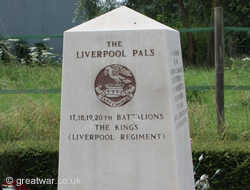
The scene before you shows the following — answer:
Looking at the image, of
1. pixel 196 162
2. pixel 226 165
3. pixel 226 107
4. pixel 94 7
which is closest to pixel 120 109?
pixel 196 162

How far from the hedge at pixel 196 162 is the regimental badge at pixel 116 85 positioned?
174cm

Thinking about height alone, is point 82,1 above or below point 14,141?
above

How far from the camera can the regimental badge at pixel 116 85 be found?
339 cm

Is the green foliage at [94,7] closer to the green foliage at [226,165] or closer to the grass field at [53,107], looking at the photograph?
Answer: the grass field at [53,107]

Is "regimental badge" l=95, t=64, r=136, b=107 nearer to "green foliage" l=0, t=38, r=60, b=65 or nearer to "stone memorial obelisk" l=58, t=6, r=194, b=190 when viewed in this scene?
"stone memorial obelisk" l=58, t=6, r=194, b=190

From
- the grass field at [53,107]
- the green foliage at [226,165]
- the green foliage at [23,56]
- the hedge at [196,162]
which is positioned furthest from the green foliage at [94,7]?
the green foliage at [226,165]

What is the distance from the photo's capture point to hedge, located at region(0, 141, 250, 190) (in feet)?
16.1

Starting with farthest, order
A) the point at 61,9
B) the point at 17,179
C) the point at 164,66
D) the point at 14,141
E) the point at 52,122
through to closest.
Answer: the point at 61,9
the point at 52,122
the point at 14,141
the point at 17,179
the point at 164,66

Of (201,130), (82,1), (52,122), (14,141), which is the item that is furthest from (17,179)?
(82,1)

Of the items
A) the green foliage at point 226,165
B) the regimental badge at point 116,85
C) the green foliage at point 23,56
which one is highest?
the green foliage at point 23,56

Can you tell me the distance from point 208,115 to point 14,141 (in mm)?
2364

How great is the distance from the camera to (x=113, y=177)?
3.49 metres

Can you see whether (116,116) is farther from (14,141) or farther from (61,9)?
(61,9)

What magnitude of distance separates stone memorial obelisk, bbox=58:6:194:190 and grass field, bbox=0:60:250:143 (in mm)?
2122
